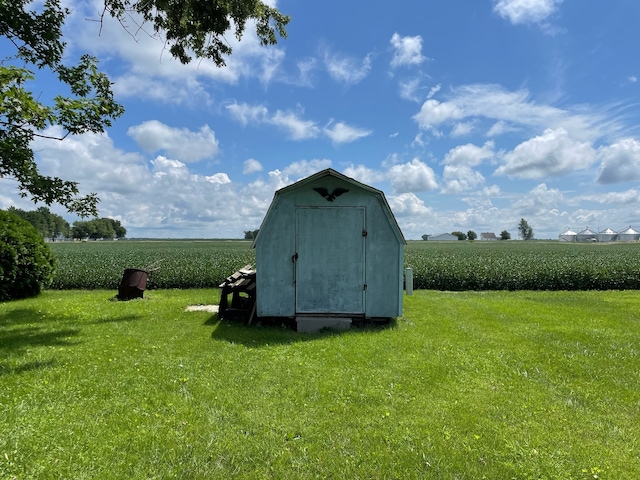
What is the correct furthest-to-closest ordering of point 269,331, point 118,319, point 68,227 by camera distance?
point 68,227
point 118,319
point 269,331

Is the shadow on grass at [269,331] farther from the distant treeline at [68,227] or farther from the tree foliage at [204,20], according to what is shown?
the distant treeline at [68,227]

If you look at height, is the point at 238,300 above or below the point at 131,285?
below

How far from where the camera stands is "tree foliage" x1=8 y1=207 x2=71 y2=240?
93.0 meters

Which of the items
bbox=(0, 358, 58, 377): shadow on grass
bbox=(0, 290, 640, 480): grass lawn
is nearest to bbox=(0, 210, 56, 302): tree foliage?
bbox=(0, 290, 640, 480): grass lawn

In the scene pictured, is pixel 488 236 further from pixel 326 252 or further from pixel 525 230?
pixel 326 252

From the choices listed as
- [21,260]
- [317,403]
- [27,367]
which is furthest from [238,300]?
[21,260]

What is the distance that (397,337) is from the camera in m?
7.72

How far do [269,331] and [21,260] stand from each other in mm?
10025

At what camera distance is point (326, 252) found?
863 cm

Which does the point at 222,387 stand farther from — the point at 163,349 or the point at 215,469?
the point at 163,349

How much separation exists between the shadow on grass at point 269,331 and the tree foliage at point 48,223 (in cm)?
10316

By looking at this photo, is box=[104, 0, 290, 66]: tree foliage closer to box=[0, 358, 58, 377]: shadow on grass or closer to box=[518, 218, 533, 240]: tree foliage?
box=[0, 358, 58, 377]: shadow on grass

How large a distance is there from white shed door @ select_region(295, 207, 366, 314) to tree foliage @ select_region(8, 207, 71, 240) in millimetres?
104193

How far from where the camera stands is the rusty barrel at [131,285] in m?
12.6
